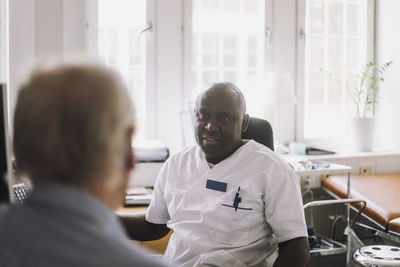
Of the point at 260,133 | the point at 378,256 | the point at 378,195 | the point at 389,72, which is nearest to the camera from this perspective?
the point at 260,133

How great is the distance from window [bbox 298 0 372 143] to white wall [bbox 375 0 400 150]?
12cm

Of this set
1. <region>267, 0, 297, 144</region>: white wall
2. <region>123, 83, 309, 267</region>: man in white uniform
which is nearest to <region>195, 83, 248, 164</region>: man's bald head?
<region>123, 83, 309, 267</region>: man in white uniform

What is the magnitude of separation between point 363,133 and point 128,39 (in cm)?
201

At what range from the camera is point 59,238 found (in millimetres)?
578

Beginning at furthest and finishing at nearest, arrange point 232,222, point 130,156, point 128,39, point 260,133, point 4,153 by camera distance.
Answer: point 128,39 → point 260,133 → point 232,222 → point 4,153 → point 130,156

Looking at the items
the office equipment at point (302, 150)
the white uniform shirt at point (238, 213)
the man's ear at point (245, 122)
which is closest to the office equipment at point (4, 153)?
the white uniform shirt at point (238, 213)

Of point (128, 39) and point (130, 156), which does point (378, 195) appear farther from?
point (130, 156)

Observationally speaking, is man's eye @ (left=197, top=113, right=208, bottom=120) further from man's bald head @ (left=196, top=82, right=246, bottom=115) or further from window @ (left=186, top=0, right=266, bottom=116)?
window @ (left=186, top=0, right=266, bottom=116)

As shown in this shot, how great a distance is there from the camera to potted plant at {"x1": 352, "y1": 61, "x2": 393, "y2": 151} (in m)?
3.74

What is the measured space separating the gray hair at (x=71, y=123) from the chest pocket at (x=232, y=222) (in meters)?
0.98

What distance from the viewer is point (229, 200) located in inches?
62.2

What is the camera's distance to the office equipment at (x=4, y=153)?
1.09 meters

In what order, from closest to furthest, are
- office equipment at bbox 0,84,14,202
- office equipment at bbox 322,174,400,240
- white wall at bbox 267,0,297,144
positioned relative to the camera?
office equipment at bbox 0,84,14,202 → office equipment at bbox 322,174,400,240 → white wall at bbox 267,0,297,144

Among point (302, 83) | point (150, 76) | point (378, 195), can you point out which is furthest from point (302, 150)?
point (150, 76)
